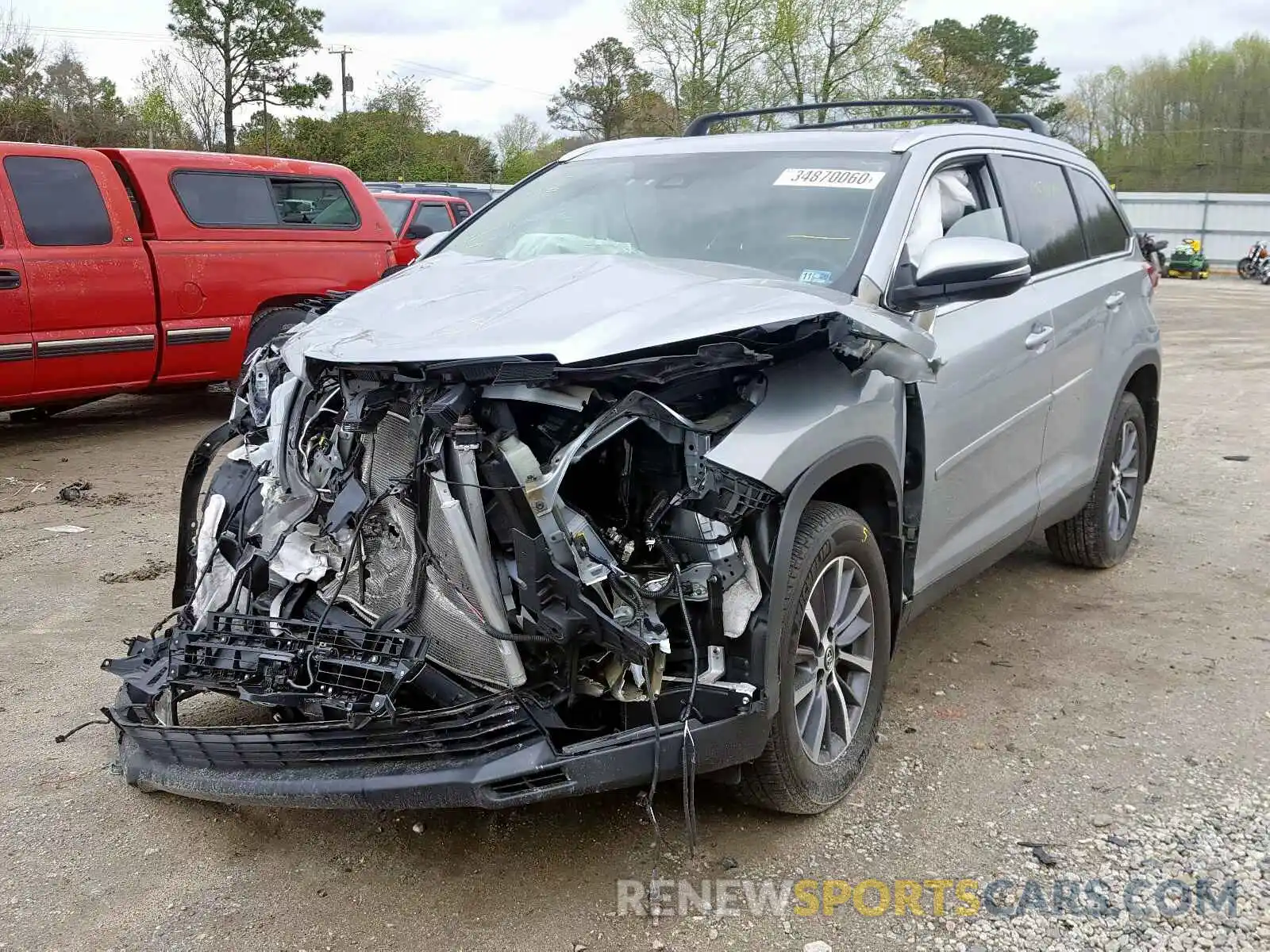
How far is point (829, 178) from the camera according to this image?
3.74 m

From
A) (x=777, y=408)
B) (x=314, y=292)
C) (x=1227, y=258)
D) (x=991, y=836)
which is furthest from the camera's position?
(x=1227, y=258)

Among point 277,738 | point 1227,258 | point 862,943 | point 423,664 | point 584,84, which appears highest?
point 584,84

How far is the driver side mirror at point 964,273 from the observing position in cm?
323

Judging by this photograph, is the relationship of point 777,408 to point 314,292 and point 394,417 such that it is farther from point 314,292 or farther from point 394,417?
point 314,292

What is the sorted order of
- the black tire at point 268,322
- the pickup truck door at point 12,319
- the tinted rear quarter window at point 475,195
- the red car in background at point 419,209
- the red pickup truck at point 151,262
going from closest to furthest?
the pickup truck door at point 12,319 → the red pickup truck at point 151,262 → the black tire at point 268,322 → the red car in background at point 419,209 → the tinted rear quarter window at point 475,195

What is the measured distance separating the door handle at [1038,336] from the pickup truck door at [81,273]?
6.05 m

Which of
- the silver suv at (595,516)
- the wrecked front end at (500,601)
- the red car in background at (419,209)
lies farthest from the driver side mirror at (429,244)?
the red car in background at (419,209)

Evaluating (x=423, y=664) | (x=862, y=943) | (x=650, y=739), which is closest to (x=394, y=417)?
(x=423, y=664)

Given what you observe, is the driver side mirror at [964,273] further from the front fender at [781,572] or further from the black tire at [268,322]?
the black tire at [268,322]

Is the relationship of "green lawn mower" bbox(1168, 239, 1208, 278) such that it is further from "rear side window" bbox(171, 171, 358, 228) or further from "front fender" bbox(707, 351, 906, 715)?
"front fender" bbox(707, 351, 906, 715)

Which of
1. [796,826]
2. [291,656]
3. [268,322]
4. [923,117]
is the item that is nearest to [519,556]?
[291,656]

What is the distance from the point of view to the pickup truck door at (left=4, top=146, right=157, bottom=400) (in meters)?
7.39

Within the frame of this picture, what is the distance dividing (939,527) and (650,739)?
1.48 meters

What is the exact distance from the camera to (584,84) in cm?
4941
